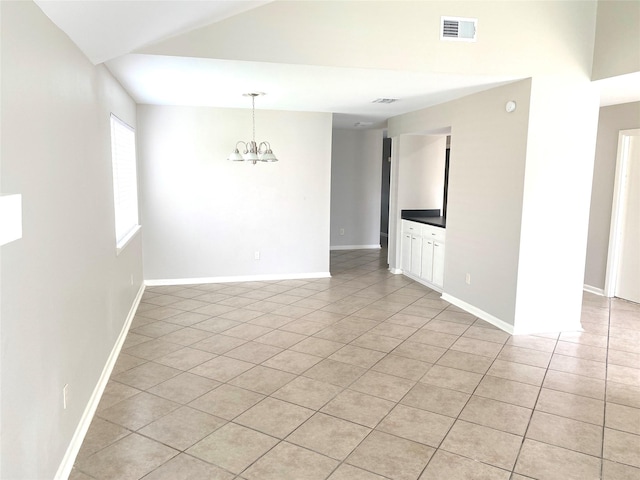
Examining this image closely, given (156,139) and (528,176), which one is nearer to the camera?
(528,176)

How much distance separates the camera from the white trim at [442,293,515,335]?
4445 millimetres

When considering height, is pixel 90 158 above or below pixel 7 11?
below

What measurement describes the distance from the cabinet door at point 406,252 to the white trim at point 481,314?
1241 mm

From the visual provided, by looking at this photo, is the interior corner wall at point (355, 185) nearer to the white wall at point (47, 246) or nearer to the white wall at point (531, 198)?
the white wall at point (531, 198)

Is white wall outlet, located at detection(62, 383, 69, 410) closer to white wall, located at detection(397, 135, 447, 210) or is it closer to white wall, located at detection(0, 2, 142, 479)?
white wall, located at detection(0, 2, 142, 479)

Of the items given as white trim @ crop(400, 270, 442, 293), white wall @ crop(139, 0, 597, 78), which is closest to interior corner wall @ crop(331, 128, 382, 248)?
white trim @ crop(400, 270, 442, 293)

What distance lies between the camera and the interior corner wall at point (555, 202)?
13.7 feet

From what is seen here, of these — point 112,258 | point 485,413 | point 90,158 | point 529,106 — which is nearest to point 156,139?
point 112,258

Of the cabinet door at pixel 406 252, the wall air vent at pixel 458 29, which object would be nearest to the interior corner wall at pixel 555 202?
the wall air vent at pixel 458 29

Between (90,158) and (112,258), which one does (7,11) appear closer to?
(90,158)

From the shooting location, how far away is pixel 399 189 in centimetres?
688

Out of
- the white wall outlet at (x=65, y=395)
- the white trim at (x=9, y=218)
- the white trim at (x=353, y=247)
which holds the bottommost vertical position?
the white trim at (x=353, y=247)

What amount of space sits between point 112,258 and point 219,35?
1.93 meters

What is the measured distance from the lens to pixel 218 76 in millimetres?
4055
